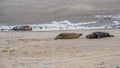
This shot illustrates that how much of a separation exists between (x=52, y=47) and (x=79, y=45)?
739 millimetres

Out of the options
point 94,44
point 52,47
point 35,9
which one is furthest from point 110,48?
point 35,9

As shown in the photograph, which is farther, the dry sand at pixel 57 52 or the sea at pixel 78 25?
the sea at pixel 78 25

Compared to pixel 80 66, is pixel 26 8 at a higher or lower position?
higher

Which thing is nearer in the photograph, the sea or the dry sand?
the dry sand

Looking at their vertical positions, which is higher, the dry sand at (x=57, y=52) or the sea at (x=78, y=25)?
the sea at (x=78, y=25)

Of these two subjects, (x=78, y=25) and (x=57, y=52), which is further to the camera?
(x=78, y=25)

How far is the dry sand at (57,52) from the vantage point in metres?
7.35

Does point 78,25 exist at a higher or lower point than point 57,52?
higher

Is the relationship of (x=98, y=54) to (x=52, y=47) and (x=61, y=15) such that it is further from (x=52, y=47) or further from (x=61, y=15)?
(x=61, y=15)

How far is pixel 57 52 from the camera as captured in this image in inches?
341

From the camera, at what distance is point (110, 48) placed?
9.20 meters

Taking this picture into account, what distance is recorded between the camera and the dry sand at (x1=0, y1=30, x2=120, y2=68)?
7352mm

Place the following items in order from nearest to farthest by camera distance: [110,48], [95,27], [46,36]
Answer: [110,48] → [46,36] → [95,27]

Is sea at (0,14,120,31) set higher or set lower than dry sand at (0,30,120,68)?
higher
